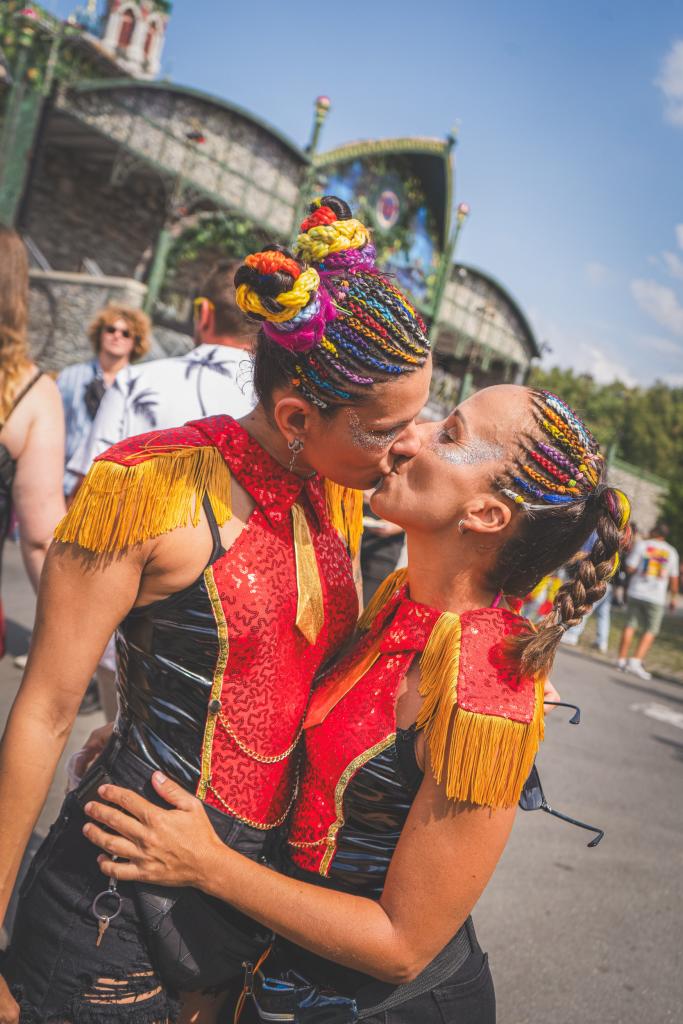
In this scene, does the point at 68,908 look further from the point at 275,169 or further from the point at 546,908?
the point at 275,169

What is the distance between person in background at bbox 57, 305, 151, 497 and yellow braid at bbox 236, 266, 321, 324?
3962 mm

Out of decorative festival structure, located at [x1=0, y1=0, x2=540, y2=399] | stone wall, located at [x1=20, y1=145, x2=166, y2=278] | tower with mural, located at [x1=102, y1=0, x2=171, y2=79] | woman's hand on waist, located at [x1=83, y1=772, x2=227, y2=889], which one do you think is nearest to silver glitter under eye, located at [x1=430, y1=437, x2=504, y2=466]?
woman's hand on waist, located at [x1=83, y1=772, x2=227, y2=889]

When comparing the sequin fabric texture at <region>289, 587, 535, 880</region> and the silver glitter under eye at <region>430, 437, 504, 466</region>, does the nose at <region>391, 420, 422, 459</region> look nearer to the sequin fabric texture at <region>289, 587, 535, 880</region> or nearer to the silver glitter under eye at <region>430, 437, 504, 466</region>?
the silver glitter under eye at <region>430, 437, 504, 466</region>

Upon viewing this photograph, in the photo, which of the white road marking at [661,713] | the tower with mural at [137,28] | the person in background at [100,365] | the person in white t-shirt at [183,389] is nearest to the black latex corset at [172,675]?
the person in white t-shirt at [183,389]

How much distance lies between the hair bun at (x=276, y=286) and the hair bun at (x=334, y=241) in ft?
0.14

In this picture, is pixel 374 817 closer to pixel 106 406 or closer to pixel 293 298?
pixel 293 298

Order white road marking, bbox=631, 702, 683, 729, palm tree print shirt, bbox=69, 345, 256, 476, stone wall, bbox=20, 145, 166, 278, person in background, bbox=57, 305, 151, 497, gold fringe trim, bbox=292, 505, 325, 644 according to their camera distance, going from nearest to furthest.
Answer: gold fringe trim, bbox=292, 505, 325, 644
palm tree print shirt, bbox=69, 345, 256, 476
person in background, bbox=57, 305, 151, 497
white road marking, bbox=631, 702, 683, 729
stone wall, bbox=20, 145, 166, 278

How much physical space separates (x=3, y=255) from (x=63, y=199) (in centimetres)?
1516

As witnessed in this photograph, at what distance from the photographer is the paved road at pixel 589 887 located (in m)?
3.00

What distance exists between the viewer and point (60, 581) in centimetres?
133

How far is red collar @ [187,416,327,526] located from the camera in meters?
1.48

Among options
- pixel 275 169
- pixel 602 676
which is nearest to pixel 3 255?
pixel 602 676

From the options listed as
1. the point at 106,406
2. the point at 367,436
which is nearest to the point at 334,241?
the point at 367,436

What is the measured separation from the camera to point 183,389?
2990 millimetres
